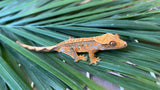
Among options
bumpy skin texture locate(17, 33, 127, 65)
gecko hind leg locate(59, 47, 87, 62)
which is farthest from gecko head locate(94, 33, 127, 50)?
gecko hind leg locate(59, 47, 87, 62)

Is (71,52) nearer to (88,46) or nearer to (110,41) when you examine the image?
(88,46)

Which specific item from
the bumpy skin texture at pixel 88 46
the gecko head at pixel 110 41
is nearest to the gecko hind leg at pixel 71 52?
the bumpy skin texture at pixel 88 46

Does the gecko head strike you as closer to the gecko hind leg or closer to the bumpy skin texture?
the bumpy skin texture

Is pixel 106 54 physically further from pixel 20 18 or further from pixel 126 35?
pixel 20 18

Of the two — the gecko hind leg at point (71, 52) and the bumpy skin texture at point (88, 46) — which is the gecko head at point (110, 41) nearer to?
the bumpy skin texture at point (88, 46)

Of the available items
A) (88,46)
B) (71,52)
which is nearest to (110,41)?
(88,46)

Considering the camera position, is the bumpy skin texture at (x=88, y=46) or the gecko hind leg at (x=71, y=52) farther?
the gecko hind leg at (x=71, y=52)

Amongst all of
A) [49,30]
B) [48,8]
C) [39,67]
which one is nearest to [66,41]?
[49,30]
